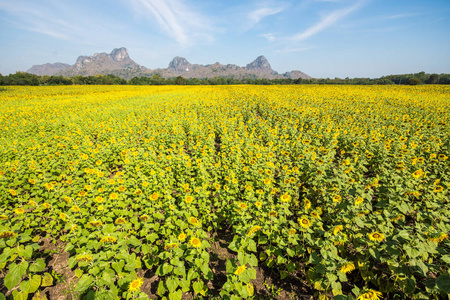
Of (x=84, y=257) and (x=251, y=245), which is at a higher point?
(x=84, y=257)

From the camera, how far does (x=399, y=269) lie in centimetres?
247

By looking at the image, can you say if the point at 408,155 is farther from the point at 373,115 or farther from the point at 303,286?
the point at 373,115

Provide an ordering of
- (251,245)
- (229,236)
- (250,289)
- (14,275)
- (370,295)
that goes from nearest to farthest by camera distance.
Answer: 1. (370,295)
2. (14,275)
3. (250,289)
4. (251,245)
5. (229,236)

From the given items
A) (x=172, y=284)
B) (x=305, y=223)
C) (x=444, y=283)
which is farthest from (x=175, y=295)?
(x=444, y=283)

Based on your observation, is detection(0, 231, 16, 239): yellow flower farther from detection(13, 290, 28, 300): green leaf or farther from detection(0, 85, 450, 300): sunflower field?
detection(13, 290, 28, 300): green leaf

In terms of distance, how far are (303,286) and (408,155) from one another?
589 cm

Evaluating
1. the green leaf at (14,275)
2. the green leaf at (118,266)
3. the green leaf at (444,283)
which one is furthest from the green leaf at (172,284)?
the green leaf at (444,283)

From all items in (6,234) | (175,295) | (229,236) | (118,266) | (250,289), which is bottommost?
(229,236)

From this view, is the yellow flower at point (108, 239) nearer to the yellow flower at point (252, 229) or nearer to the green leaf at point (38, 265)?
the green leaf at point (38, 265)

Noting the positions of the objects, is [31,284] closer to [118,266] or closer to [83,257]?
[83,257]

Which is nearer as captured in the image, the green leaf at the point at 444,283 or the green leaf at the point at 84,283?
the green leaf at the point at 444,283

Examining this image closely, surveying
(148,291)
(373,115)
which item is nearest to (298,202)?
(148,291)

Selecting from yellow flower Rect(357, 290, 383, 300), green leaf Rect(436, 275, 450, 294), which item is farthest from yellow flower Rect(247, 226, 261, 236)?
green leaf Rect(436, 275, 450, 294)

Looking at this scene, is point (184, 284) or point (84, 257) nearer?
point (84, 257)
